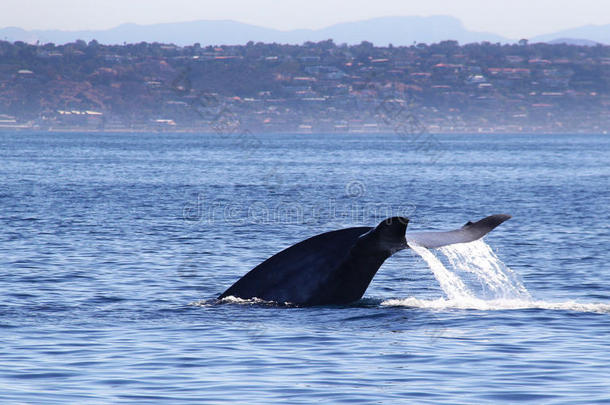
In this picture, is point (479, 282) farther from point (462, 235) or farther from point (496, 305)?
point (462, 235)

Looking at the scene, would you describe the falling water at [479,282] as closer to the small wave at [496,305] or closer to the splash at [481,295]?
the splash at [481,295]

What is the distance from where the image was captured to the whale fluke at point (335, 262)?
44.3 feet

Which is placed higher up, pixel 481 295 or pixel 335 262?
pixel 335 262

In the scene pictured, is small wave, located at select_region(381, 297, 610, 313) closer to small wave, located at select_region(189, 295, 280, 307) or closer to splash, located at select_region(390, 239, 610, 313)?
splash, located at select_region(390, 239, 610, 313)

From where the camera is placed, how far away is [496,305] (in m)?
18.3

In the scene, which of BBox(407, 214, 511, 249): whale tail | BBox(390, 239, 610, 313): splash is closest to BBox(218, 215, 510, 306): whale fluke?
BBox(407, 214, 511, 249): whale tail

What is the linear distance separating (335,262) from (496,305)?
4958 mm

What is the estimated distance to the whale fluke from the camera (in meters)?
13.5

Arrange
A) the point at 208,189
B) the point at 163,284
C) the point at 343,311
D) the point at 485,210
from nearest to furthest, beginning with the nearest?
the point at 343,311
the point at 163,284
the point at 485,210
the point at 208,189

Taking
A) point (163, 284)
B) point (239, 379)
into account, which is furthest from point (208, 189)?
point (239, 379)

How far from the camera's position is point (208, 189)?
68188 millimetres

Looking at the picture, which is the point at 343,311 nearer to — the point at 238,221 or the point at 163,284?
the point at 163,284

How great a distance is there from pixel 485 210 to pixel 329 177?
3642 centimetres

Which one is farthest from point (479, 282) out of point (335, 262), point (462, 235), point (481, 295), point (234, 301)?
point (462, 235)
